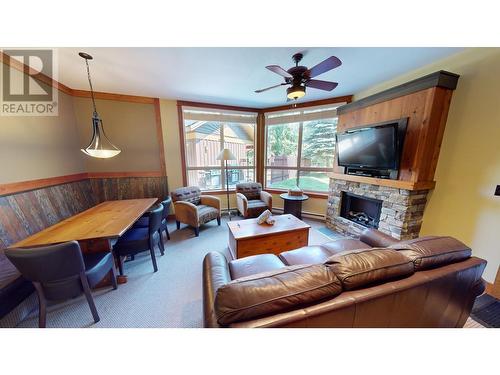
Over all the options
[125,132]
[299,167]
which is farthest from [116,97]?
[299,167]

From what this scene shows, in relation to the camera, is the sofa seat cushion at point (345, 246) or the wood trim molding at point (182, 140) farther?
the wood trim molding at point (182, 140)

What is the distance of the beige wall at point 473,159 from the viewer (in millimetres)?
1632

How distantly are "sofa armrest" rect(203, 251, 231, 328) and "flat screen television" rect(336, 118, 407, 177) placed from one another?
2467mm

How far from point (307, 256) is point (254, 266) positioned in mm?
533

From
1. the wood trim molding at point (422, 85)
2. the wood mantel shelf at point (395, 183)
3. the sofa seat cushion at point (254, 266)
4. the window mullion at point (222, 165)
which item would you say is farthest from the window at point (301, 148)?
the sofa seat cushion at point (254, 266)

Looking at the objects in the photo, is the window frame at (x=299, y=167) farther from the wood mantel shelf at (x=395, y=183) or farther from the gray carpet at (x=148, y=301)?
the gray carpet at (x=148, y=301)

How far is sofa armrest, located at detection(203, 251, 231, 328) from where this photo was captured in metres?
0.80

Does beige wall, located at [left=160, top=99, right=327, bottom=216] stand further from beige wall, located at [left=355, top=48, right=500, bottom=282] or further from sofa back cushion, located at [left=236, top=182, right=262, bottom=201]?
beige wall, located at [left=355, top=48, right=500, bottom=282]

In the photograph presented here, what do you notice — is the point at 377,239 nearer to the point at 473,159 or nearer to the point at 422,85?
the point at 473,159

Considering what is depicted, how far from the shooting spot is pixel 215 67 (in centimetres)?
214

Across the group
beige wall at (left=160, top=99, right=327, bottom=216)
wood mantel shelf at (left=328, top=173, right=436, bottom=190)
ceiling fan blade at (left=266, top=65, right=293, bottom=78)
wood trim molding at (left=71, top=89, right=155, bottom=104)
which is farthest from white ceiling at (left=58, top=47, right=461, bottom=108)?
wood mantel shelf at (left=328, top=173, right=436, bottom=190)
